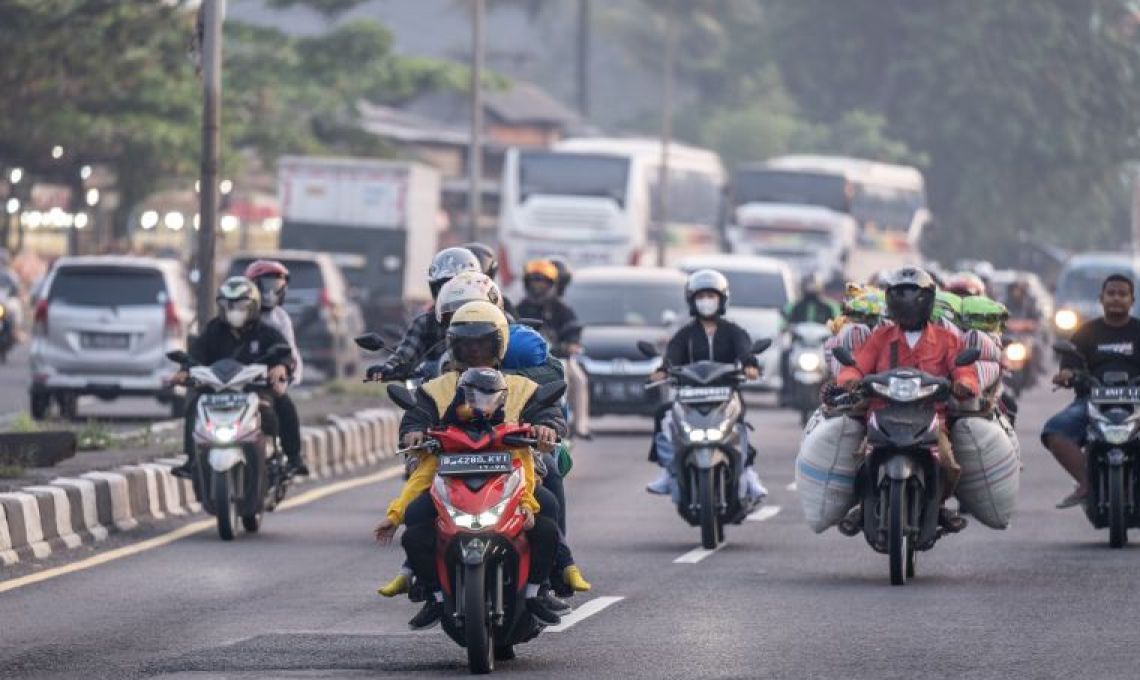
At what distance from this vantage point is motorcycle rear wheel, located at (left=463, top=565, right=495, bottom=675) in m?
11.1

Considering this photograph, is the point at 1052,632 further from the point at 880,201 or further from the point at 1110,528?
the point at 880,201

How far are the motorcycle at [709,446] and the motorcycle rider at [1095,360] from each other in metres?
1.83

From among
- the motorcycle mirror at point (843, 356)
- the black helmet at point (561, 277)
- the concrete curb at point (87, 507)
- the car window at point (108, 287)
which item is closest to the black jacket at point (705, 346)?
the motorcycle mirror at point (843, 356)

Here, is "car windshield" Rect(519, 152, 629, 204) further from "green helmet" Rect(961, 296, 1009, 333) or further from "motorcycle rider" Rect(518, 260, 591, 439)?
"green helmet" Rect(961, 296, 1009, 333)

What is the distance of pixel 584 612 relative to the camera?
13.7m

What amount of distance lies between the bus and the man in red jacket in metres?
43.5

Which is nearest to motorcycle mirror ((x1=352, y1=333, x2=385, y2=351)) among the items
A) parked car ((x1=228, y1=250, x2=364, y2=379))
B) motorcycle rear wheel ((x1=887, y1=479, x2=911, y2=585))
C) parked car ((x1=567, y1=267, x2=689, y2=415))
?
motorcycle rear wheel ((x1=887, y1=479, x2=911, y2=585))

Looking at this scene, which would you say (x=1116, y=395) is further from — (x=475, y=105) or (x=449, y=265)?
(x=475, y=105)

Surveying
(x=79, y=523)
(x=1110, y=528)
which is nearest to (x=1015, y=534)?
(x=1110, y=528)

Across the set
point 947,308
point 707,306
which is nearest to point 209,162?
point 707,306

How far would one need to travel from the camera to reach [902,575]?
15070mm

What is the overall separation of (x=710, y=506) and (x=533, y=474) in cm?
586

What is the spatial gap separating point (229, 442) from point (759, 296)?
2015 cm

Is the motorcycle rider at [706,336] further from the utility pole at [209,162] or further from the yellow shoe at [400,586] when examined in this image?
the utility pole at [209,162]
